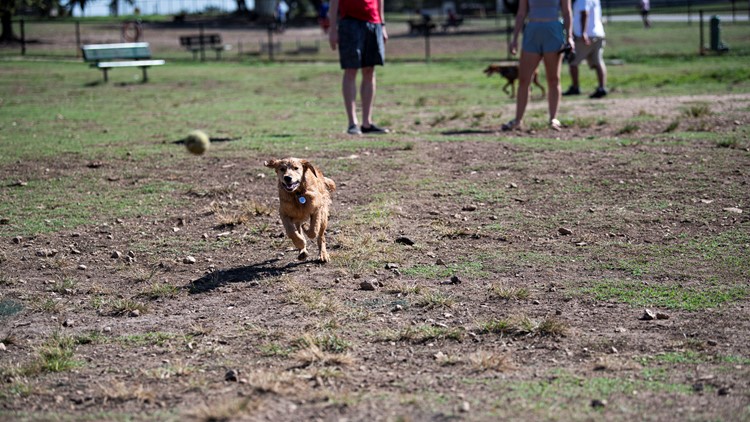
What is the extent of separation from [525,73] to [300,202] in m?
5.46

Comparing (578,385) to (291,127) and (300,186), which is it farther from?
(291,127)

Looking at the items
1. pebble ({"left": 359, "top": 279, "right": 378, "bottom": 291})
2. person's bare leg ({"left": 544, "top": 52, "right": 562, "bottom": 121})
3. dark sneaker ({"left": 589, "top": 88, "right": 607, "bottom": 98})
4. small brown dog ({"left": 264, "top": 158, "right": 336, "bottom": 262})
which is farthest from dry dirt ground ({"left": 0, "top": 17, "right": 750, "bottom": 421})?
dark sneaker ({"left": 589, "top": 88, "right": 607, "bottom": 98})

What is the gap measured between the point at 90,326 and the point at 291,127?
7.30 m

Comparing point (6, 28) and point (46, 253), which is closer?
point (46, 253)

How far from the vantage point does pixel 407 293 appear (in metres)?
6.17

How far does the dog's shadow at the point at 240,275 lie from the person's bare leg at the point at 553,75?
5.43 m

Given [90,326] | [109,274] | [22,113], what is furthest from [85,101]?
[90,326]

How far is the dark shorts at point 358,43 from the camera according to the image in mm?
11281

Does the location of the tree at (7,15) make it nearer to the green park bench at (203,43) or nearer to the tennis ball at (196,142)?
the green park bench at (203,43)

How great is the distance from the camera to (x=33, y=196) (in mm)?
9172

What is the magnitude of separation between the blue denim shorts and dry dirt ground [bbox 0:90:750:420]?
146 cm

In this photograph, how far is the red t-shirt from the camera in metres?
11.3

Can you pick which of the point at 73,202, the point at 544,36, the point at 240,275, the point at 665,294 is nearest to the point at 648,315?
the point at 665,294

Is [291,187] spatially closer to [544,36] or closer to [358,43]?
[358,43]
